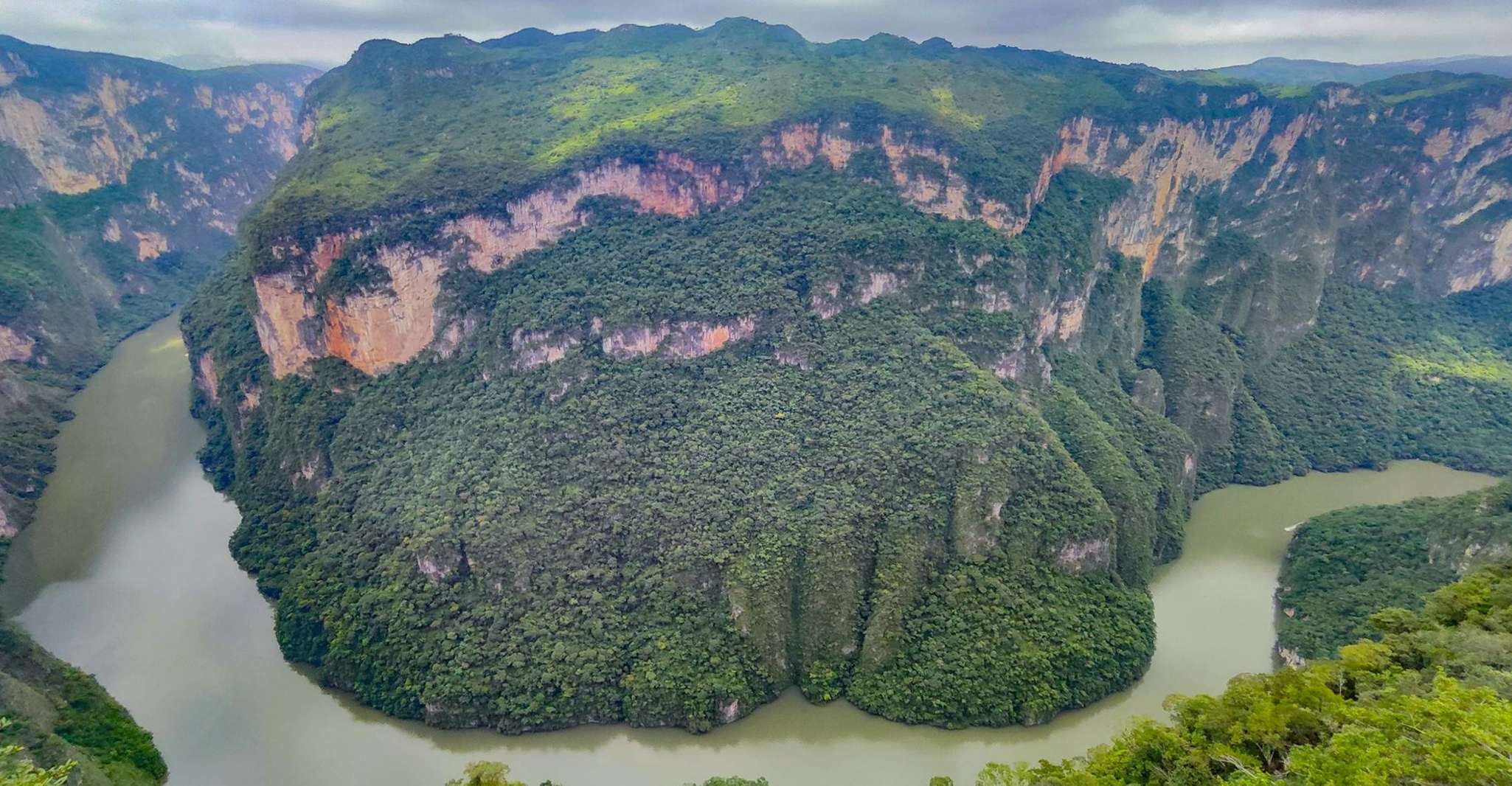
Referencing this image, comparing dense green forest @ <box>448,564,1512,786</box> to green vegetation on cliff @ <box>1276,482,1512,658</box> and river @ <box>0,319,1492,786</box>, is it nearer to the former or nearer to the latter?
river @ <box>0,319,1492,786</box>

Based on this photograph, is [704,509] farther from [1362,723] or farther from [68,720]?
[1362,723]

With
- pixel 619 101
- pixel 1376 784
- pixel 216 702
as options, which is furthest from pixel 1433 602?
pixel 619 101

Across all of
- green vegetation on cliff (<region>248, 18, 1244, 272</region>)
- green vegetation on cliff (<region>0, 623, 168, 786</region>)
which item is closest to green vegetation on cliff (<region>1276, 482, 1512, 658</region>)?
green vegetation on cliff (<region>248, 18, 1244, 272</region>)

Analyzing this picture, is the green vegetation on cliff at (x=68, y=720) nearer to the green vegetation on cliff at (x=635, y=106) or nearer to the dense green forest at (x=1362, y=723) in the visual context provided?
the dense green forest at (x=1362, y=723)

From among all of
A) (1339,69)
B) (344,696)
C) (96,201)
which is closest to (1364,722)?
(344,696)

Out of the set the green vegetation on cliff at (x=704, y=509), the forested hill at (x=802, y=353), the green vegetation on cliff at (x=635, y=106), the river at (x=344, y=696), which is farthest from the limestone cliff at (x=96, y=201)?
the green vegetation on cliff at (x=704, y=509)
